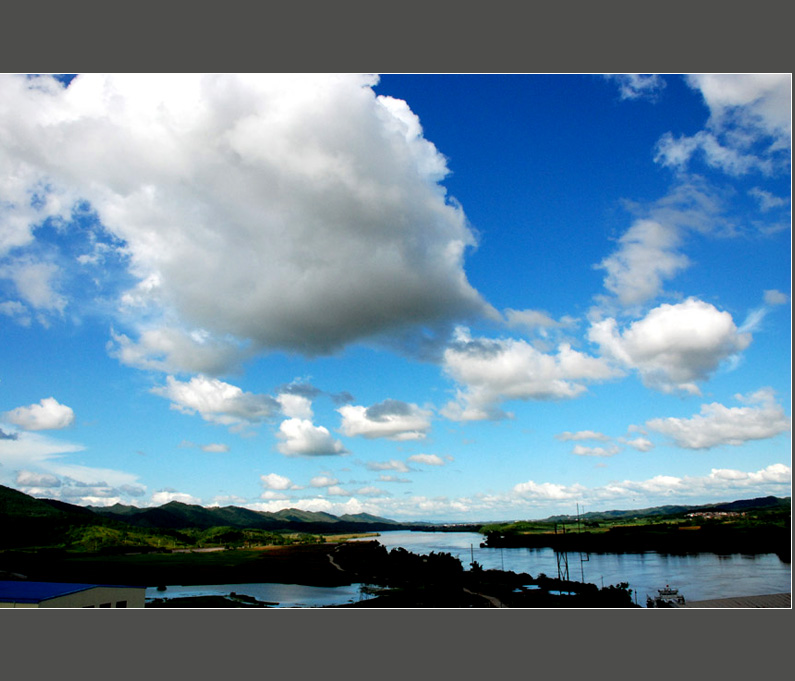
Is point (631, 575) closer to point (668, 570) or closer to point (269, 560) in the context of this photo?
point (668, 570)

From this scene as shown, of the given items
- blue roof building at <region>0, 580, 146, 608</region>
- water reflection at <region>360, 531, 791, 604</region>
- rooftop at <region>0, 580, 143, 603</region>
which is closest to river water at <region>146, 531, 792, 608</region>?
water reflection at <region>360, 531, 791, 604</region>

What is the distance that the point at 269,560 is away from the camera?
31.7m

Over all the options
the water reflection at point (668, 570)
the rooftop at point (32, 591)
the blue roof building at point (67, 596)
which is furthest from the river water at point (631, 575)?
the rooftop at point (32, 591)

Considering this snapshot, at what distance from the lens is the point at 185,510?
45531mm

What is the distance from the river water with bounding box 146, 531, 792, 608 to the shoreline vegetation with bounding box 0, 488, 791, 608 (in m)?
1.23

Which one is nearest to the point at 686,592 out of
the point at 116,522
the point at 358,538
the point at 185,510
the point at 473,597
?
the point at 473,597

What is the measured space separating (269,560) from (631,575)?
2320 centimetres

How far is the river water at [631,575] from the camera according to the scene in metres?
25.5

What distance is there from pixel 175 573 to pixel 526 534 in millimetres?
38900

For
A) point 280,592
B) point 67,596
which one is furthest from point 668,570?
point 67,596

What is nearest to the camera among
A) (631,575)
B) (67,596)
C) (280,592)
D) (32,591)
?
(67,596)

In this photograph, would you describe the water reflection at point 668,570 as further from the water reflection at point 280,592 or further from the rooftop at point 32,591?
the rooftop at point 32,591

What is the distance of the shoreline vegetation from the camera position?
2473cm

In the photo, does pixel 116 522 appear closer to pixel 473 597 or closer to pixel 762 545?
pixel 473 597
